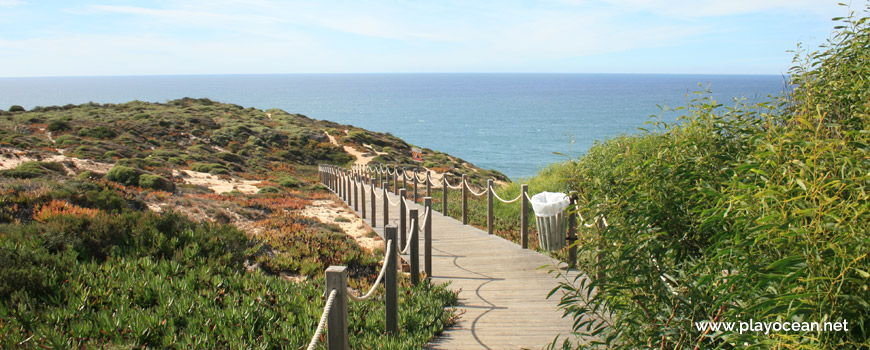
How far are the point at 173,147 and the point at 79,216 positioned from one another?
29.1m

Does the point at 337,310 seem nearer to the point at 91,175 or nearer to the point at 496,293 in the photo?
the point at 496,293

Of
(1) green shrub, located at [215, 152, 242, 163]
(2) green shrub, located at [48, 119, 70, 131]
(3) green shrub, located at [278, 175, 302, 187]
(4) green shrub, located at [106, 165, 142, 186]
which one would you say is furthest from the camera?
(1) green shrub, located at [215, 152, 242, 163]

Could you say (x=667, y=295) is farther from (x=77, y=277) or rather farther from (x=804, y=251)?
(x=77, y=277)

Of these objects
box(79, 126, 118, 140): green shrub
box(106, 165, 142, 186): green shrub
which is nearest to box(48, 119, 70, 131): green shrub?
box(79, 126, 118, 140): green shrub

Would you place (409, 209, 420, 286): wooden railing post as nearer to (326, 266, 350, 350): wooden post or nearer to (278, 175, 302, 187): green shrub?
(326, 266, 350, 350): wooden post

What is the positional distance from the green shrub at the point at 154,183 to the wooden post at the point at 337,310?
15.2 m

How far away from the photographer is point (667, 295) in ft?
8.59

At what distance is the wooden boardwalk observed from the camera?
4.69 m

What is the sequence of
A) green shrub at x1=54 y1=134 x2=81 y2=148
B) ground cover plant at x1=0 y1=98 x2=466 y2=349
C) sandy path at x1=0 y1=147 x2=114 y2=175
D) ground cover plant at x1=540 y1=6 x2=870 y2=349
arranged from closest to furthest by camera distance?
ground cover plant at x1=540 y1=6 x2=870 y2=349 → ground cover plant at x1=0 y1=98 x2=466 y2=349 → sandy path at x1=0 y1=147 x2=114 y2=175 → green shrub at x1=54 y1=134 x2=81 y2=148

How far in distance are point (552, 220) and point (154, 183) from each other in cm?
1387

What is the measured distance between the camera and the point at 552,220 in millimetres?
7645

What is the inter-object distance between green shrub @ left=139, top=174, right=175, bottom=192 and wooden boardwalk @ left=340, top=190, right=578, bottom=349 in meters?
11.2

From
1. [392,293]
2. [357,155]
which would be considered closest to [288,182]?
[357,155]

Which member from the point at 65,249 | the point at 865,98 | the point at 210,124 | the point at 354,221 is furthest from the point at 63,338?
the point at 210,124
